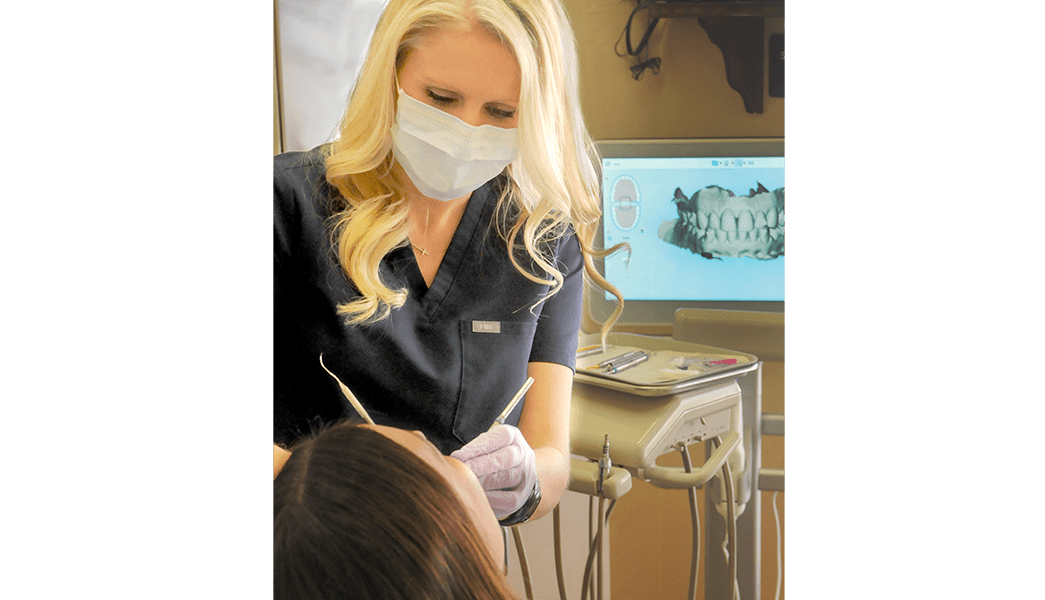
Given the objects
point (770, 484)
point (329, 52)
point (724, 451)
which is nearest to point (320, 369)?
point (329, 52)

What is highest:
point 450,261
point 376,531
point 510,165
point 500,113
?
point 500,113

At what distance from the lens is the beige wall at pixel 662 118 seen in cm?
196

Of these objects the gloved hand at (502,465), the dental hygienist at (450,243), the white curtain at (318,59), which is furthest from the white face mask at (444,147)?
the gloved hand at (502,465)

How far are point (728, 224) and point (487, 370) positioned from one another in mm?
677

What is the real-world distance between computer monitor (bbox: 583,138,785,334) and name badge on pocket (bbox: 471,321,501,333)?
224mm

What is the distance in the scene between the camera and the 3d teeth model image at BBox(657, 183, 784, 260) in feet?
6.70

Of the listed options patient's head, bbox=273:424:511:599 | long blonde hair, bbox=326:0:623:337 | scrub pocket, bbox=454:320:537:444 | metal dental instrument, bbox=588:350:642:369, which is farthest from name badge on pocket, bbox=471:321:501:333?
patient's head, bbox=273:424:511:599

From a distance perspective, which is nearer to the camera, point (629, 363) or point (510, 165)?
point (510, 165)

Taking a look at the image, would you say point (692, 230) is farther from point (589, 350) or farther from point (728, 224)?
point (589, 350)

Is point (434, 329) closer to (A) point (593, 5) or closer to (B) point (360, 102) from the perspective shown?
(B) point (360, 102)

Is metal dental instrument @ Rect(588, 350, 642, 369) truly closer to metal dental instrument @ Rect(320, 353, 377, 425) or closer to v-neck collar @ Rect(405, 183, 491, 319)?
v-neck collar @ Rect(405, 183, 491, 319)

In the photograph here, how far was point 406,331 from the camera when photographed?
6.24 feet

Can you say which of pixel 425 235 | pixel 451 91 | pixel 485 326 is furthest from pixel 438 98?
pixel 485 326

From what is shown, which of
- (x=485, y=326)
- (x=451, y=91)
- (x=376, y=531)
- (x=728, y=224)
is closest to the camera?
(x=376, y=531)
